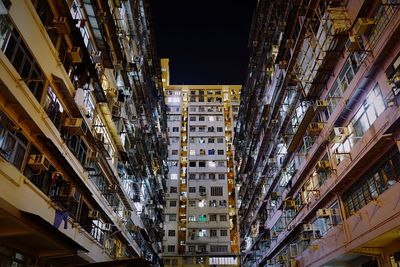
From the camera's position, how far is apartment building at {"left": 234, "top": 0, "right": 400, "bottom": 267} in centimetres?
1158

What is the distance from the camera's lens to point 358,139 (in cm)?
1350

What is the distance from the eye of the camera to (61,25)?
12.3 metres

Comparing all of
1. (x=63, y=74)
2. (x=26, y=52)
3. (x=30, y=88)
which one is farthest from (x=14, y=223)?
(x=63, y=74)

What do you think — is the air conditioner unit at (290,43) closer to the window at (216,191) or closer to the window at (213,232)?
the window at (213,232)

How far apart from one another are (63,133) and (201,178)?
45252mm

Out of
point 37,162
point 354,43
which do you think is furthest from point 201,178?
point 37,162

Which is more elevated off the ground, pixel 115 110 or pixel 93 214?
pixel 115 110

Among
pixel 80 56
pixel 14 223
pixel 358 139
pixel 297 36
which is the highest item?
pixel 297 36

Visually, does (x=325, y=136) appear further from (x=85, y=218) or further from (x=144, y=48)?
(x=144, y=48)

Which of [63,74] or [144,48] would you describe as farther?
[144,48]

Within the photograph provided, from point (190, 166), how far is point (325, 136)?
44045mm

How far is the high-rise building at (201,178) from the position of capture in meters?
51.3

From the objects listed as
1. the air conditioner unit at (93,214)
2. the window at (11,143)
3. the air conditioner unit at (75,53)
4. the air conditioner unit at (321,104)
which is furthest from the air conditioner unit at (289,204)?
the window at (11,143)

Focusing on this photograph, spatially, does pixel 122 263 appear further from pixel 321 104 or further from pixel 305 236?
pixel 305 236
